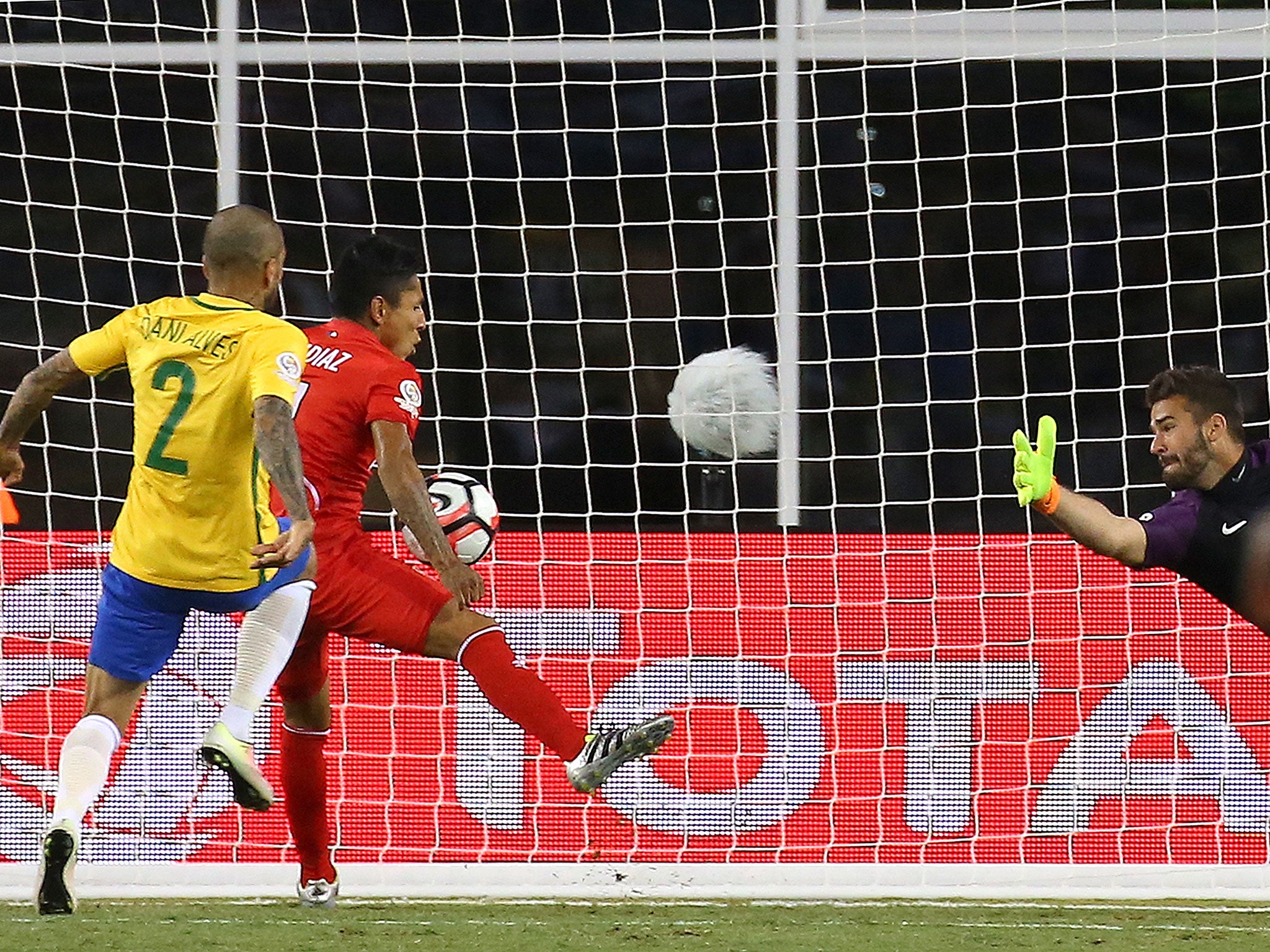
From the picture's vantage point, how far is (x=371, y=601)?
18.4ft

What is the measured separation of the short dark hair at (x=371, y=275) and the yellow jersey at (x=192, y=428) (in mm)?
754

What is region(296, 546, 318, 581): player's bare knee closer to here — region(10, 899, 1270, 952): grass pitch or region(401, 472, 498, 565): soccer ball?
region(401, 472, 498, 565): soccer ball

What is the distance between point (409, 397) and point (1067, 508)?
5.87 ft

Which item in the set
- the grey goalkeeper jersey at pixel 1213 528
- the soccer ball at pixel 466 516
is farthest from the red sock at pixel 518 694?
the grey goalkeeper jersey at pixel 1213 528

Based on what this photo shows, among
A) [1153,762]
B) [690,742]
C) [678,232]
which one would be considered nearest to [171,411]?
[690,742]

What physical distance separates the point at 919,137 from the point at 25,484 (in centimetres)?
426

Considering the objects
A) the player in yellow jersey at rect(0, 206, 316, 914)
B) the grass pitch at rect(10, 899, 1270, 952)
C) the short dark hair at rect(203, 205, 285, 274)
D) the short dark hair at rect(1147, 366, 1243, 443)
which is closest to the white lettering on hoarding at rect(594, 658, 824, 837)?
the grass pitch at rect(10, 899, 1270, 952)

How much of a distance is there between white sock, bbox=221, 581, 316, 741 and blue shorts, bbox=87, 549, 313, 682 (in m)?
0.25

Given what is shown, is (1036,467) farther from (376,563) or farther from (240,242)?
(240,242)

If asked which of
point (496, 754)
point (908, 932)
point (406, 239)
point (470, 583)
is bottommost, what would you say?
point (908, 932)

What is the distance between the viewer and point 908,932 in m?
5.62

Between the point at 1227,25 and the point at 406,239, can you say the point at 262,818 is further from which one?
the point at 1227,25

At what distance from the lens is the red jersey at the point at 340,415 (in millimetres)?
5578

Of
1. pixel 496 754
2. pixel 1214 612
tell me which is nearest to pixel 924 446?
pixel 1214 612
